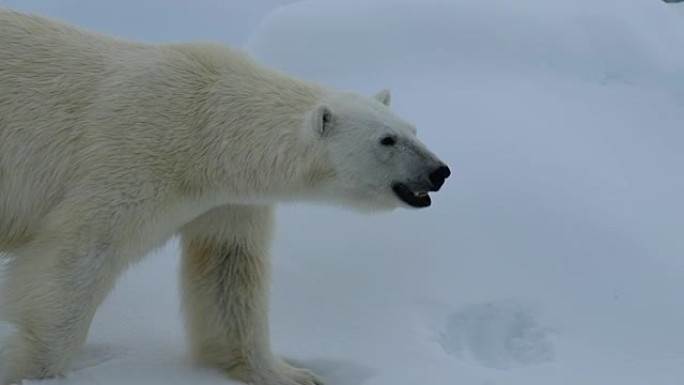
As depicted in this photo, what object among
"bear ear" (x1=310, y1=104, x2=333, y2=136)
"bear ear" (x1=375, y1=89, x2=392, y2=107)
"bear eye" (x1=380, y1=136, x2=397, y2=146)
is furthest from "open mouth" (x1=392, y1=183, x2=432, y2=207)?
"bear ear" (x1=375, y1=89, x2=392, y2=107)

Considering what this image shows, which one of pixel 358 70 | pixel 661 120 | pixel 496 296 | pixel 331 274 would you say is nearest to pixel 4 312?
pixel 331 274

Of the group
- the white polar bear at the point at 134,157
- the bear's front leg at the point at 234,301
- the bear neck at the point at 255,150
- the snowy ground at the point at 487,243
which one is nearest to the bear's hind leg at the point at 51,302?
the white polar bear at the point at 134,157

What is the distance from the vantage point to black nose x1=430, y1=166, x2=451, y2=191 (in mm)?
3131

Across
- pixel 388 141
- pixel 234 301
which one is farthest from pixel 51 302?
pixel 388 141

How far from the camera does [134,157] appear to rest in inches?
124

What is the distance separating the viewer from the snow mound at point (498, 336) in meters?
3.50

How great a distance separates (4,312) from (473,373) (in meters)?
1.46

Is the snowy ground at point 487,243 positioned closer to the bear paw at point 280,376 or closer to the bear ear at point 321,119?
the bear paw at point 280,376

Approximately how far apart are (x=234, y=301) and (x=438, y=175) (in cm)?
93

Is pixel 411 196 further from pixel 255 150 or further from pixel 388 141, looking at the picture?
pixel 255 150

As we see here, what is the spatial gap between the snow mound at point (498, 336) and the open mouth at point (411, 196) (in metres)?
0.60

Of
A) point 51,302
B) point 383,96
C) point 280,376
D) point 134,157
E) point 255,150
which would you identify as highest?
point 383,96

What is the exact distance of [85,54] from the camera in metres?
3.37

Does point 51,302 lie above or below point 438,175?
below
